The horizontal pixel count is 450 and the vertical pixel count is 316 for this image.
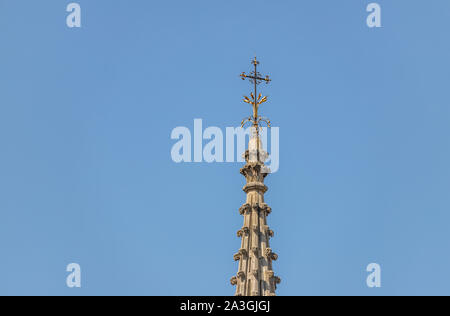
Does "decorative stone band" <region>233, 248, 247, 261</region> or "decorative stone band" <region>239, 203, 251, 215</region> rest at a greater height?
"decorative stone band" <region>239, 203, 251, 215</region>

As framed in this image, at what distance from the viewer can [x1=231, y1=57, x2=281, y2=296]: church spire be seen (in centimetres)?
8519

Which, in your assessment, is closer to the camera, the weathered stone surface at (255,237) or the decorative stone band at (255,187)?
the weathered stone surface at (255,237)

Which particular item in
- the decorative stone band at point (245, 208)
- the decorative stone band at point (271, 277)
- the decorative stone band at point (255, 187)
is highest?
the decorative stone band at point (255, 187)

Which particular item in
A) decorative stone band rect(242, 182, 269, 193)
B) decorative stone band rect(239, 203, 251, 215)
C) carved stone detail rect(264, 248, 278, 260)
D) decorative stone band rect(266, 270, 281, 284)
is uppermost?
decorative stone band rect(242, 182, 269, 193)

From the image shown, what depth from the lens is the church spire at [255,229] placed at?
85.2 m

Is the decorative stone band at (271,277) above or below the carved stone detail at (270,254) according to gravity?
below

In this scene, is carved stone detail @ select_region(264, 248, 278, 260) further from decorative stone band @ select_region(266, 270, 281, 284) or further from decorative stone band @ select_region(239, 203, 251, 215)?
decorative stone band @ select_region(239, 203, 251, 215)

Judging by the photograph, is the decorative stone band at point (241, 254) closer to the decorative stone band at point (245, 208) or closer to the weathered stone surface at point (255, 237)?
the weathered stone surface at point (255, 237)

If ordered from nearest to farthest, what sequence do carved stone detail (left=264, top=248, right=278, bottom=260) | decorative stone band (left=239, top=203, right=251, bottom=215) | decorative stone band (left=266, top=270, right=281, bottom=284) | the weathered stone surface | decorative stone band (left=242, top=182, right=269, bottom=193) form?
the weathered stone surface
decorative stone band (left=266, top=270, right=281, bottom=284)
carved stone detail (left=264, top=248, right=278, bottom=260)
decorative stone band (left=239, top=203, right=251, bottom=215)
decorative stone band (left=242, top=182, right=269, bottom=193)

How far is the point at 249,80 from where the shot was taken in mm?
94625

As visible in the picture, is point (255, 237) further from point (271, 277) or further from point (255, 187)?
point (255, 187)
